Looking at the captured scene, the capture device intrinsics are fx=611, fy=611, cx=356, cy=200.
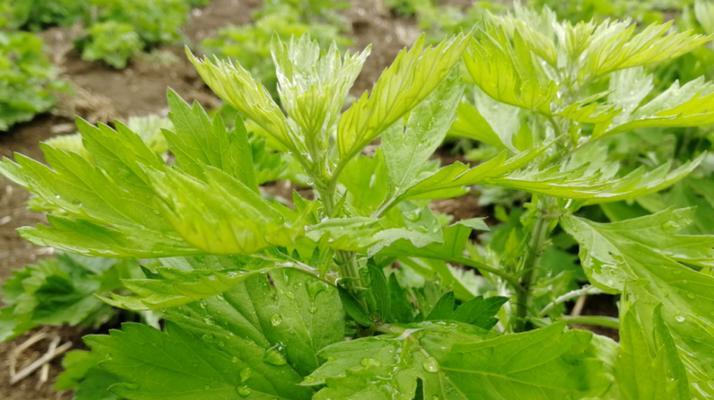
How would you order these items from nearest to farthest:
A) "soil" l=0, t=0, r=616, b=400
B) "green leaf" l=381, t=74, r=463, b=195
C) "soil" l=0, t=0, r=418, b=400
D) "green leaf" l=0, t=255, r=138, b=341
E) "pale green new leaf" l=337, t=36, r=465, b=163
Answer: "pale green new leaf" l=337, t=36, r=465, b=163 → "green leaf" l=381, t=74, r=463, b=195 → "green leaf" l=0, t=255, r=138, b=341 → "soil" l=0, t=0, r=418, b=400 → "soil" l=0, t=0, r=616, b=400

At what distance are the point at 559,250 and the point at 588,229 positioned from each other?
1119 millimetres

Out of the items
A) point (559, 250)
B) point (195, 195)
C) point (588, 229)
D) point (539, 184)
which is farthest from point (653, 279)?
point (559, 250)

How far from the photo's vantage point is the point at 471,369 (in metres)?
0.83

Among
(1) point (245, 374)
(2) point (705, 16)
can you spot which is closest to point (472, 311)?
(1) point (245, 374)

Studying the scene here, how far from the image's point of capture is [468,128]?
1218 millimetres

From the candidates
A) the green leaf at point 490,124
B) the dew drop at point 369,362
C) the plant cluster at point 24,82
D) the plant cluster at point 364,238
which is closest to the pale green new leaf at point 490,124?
the green leaf at point 490,124

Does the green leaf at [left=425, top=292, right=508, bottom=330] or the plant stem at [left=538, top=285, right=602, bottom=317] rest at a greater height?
the green leaf at [left=425, top=292, right=508, bottom=330]

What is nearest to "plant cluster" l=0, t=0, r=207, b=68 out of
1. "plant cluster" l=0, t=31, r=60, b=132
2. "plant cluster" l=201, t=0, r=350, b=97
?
"plant cluster" l=201, t=0, r=350, b=97

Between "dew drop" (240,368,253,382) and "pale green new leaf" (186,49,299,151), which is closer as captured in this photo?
"pale green new leaf" (186,49,299,151)

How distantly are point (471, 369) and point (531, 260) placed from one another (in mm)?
388

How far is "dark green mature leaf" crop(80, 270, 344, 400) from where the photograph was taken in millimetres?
876

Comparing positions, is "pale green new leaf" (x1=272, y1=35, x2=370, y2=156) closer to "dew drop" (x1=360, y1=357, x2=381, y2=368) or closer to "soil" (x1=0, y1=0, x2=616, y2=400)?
"dew drop" (x1=360, y1=357, x2=381, y2=368)

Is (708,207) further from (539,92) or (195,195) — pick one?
(195,195)

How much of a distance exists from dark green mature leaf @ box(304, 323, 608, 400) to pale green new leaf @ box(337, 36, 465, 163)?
31 centimetres
